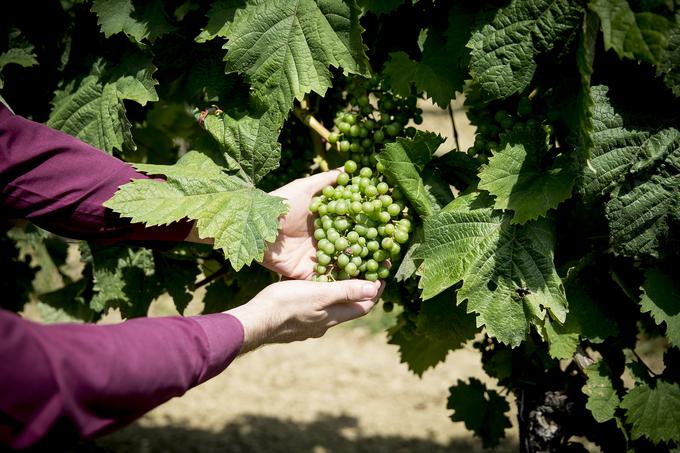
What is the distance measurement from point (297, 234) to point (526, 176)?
0.78m

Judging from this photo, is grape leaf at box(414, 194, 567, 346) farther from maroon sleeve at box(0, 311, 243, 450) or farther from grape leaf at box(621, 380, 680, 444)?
maroon sleeve at box(0, 311, 243, 450)

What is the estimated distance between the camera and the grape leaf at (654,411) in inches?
83.5

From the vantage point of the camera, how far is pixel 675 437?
2.13 metres

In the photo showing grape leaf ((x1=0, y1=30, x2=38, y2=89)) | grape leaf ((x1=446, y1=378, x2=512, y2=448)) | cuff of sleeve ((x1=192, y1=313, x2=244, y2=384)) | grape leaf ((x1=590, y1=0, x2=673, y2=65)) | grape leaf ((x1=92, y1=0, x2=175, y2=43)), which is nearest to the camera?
grape leaf ((x1=590, y1=0, x2=673, y2=65))

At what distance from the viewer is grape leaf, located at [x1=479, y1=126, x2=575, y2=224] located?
1.84 meters

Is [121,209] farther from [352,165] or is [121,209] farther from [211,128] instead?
[352,165]

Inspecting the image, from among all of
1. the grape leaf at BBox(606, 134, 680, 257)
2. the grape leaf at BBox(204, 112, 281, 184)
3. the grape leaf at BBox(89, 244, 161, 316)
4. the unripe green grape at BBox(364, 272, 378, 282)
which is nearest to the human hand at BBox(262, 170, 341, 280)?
the grape leaf at BBox(204, 112, 281, 184)

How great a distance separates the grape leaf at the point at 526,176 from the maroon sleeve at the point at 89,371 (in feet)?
3.01

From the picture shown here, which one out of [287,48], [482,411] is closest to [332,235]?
[287,48]

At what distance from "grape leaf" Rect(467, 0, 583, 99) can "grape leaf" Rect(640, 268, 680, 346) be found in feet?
2.37

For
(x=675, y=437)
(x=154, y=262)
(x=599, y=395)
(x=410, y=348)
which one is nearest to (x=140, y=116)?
(x=154, y=262)

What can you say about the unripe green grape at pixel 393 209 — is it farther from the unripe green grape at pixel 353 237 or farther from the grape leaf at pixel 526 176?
the grape leaf at pixel 526 176

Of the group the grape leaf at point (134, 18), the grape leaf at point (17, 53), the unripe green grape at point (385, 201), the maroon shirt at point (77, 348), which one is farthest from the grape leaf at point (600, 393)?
the grape leaf at point (17, 53)

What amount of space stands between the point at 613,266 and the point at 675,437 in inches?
23.7
